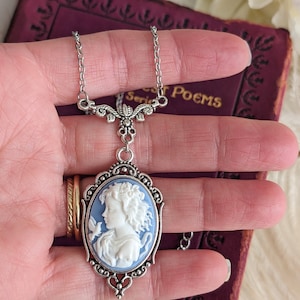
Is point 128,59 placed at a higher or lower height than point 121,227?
higher

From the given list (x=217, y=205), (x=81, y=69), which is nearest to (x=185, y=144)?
(x=217, y=205)

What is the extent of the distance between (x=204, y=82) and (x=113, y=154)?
13.1 inches

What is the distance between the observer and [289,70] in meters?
1.56

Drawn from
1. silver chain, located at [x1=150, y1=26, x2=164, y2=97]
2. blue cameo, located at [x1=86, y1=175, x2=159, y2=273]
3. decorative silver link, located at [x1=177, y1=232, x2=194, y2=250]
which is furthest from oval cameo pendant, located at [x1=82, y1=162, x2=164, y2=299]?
silver chain, located at [x1=150, y1=26, x2=164, y2=97]

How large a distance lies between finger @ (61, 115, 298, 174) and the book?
10 centimetres

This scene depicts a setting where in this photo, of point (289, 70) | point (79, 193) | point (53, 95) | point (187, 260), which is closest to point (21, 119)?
point (53, 95)

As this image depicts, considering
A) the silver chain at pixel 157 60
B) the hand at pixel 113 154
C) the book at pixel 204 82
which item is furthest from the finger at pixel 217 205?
the silver chain at pixel 157 60

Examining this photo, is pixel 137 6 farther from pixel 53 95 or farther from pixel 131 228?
pixel 131 228

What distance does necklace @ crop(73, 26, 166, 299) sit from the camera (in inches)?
48.2

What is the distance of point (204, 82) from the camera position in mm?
1457

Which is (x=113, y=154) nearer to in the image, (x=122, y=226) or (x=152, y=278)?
(x=122, y=226)

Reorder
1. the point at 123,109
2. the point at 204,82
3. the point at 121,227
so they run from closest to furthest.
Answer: the point at 121,227 < the point at 123,109 < the point at 204,82

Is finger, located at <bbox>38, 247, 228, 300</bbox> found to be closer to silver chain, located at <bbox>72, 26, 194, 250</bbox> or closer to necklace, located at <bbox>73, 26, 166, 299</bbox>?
necklace, located at <bbox>73, 26, 166, 299</bbox>

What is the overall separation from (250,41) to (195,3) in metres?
0.23
